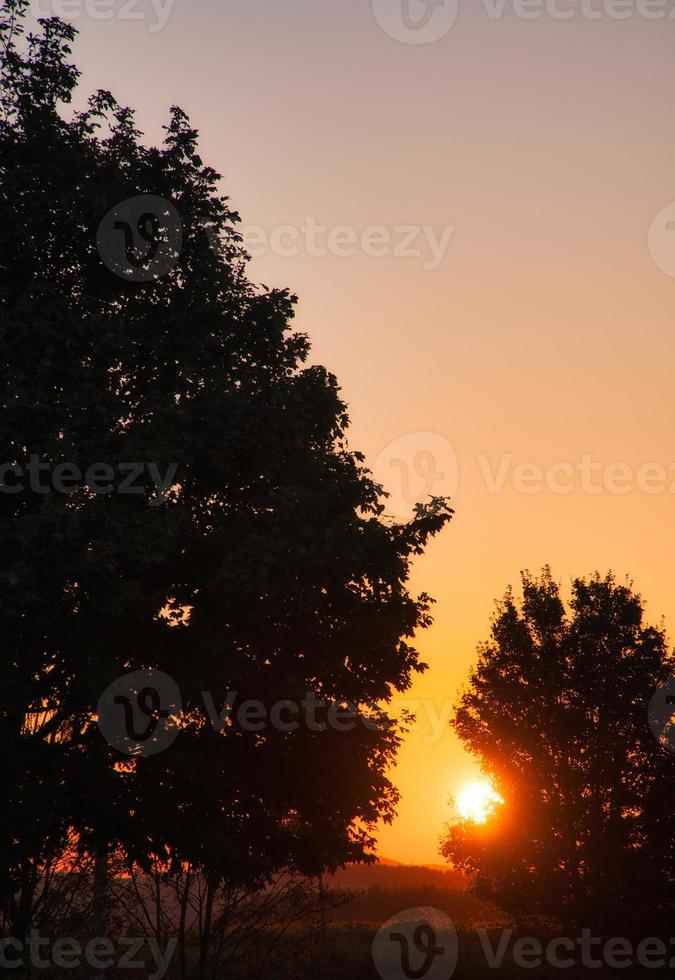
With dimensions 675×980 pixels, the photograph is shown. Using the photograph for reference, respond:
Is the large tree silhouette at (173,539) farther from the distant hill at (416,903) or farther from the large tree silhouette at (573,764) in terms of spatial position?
the distant hill at (416,903)

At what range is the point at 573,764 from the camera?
112 ft

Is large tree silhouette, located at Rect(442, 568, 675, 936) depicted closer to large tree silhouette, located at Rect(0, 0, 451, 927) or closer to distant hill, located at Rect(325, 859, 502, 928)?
distant hill, located at Rect(325, 859, 502, 928)

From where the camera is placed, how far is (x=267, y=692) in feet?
52.4

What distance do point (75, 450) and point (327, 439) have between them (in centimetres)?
634

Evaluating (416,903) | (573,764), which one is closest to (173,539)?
(573,764)

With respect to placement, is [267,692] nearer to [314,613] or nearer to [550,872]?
[314,613]

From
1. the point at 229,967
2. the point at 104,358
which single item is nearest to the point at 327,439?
the point at 104,358

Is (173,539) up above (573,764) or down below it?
above

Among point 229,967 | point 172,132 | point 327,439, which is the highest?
point 172,132

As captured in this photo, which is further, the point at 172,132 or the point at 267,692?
the point at 172,132

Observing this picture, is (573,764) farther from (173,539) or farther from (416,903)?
(173,539)

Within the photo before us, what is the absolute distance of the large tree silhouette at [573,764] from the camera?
30.8 m

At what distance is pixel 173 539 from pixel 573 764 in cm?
2439

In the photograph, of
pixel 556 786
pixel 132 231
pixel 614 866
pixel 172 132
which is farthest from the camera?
pixel 556 786
